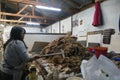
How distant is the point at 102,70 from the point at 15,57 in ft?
5.13

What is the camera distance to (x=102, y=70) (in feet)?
3.12

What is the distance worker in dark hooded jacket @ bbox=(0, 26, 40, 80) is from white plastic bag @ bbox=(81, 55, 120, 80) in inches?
54.1

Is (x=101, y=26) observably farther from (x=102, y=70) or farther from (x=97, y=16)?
(x=102, y=70)

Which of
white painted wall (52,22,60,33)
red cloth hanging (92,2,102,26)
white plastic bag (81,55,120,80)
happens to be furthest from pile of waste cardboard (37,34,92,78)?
white painted wall (52,22,60,33)

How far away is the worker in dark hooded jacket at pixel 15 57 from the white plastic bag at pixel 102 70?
1373 mm

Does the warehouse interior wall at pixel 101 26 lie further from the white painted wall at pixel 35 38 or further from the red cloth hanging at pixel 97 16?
the white painted wall at pixel 35 38

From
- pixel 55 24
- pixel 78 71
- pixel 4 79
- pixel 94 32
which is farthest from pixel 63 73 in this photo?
pixel 55 24

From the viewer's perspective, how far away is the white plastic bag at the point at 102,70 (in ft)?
3.02

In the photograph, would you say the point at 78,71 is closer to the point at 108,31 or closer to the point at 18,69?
the point at 18,69

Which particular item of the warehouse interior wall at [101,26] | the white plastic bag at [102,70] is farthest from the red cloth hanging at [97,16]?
the white plastic bag at [102,70]

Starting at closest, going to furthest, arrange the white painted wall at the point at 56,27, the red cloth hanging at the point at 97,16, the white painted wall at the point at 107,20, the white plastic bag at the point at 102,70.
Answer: the white plastic bag at the point at 102,70 → the white painted wall at the point at 107,20 → the red cloth hanging at the point at 97,16 → the white painted wall at the point at 56,27

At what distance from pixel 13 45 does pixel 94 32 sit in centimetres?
428

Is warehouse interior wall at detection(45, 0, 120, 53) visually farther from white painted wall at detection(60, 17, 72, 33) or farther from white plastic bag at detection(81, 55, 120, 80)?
white plastic bag at detection(81, 55, 120, 80)

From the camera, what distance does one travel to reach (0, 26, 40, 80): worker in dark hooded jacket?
2178mm
